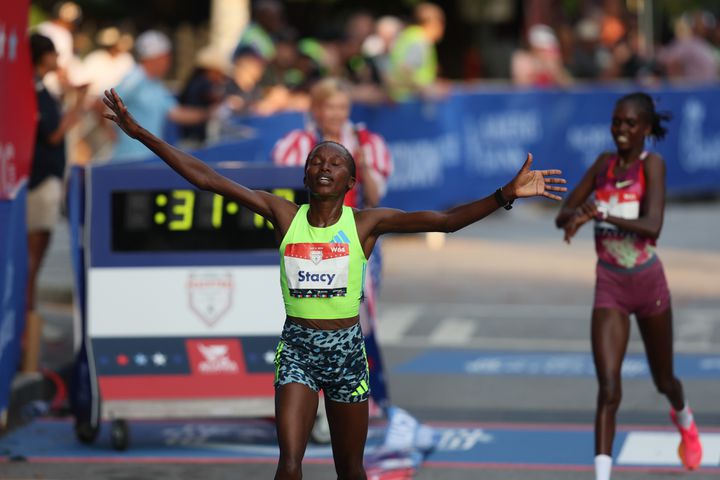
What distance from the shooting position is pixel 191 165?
6754mm

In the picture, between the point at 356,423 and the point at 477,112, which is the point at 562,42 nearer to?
the point at 477,112

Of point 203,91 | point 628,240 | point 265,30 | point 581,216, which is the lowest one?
point 628,240

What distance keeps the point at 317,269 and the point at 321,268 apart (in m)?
0.02

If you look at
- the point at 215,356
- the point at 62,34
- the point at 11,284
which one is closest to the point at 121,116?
the point at 215,356

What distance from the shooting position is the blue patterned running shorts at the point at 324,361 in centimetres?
671

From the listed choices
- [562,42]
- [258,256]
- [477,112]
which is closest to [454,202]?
[477,112]

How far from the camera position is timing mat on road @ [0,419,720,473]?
8828 millimetres

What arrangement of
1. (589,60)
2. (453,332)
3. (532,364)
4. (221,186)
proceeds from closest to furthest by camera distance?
(221,186)
(532,364)
(453,332)
(589,60)

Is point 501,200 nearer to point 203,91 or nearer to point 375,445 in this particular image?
point 375,445

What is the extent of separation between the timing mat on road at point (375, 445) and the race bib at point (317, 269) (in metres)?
2.31

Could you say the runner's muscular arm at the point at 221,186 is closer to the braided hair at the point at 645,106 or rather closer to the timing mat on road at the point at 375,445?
the braided hair at the point at 645,106

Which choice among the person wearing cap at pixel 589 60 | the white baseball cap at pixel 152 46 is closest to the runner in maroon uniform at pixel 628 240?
the white baseball cap at pixel 152 46

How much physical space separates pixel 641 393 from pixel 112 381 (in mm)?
3472

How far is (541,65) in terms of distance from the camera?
22984 millimetres
